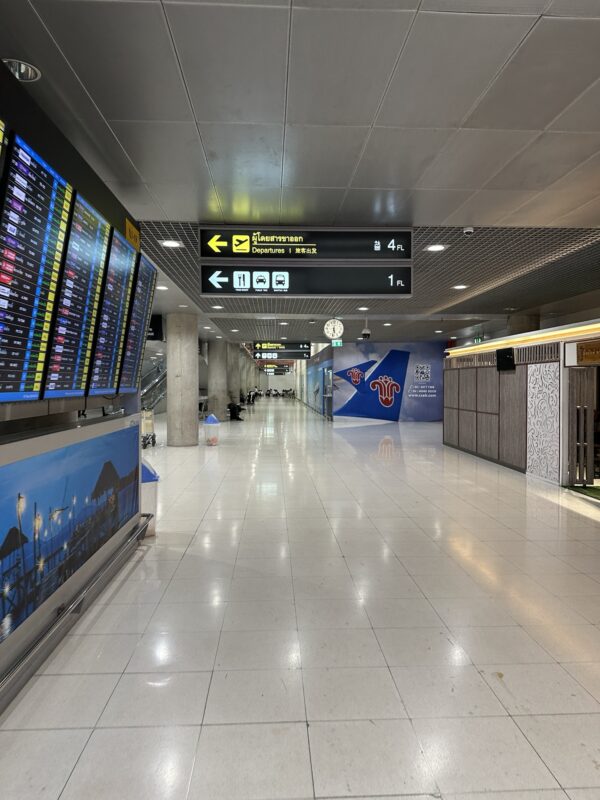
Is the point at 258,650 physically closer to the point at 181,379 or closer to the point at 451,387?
the point at 181,379

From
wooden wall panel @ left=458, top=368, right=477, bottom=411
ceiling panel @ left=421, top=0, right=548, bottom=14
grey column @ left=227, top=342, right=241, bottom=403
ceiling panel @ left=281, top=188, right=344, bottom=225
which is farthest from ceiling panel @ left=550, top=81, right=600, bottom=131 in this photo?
grey column @ left=227, top=342, right=241, bottom=403

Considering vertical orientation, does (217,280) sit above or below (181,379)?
above

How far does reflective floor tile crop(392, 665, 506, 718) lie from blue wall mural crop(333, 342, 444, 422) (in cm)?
1788

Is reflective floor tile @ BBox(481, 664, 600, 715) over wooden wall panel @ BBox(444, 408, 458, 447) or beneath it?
beneath

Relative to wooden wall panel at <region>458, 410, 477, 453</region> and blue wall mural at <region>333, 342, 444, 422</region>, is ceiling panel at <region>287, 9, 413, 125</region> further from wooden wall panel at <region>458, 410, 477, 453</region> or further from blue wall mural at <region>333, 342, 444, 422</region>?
blue wall mural at <region>333, 342, 444, 422</region>

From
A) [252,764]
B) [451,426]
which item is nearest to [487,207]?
[252,764]

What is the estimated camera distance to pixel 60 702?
2348 millimetres

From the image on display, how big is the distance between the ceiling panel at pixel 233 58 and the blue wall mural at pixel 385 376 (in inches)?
683

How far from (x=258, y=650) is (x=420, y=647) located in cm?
104

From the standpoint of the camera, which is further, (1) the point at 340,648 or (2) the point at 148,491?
(2) the point at 148,491

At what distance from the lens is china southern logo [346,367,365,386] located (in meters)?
20.3

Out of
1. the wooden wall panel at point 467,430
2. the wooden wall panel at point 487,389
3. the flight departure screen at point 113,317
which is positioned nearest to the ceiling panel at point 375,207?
the flight departure screen at point 113,317

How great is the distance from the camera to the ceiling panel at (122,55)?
7.58ft

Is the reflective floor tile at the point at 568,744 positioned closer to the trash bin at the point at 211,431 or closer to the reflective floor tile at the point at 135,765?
the reflective floor tile at the point at 135,765
